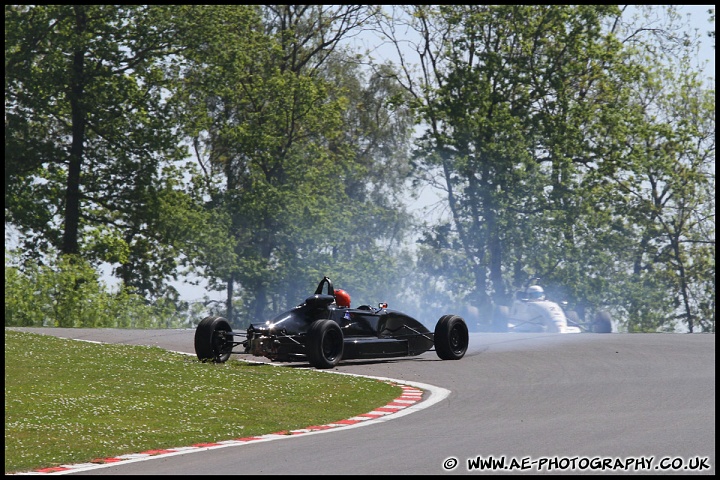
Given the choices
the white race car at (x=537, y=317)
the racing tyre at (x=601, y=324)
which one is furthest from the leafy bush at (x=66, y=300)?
the racing tyre at (x=601, y=324)

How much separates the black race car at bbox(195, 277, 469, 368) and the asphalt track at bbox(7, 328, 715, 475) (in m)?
0.32

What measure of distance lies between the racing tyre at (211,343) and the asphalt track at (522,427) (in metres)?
1.22

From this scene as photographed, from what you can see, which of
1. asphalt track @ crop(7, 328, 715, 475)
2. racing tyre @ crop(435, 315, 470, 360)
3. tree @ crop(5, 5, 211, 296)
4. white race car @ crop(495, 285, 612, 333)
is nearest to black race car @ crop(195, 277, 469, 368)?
racing tyre @ crop(435, 315, 470, 360)

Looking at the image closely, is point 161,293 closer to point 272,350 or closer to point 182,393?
point 272,350

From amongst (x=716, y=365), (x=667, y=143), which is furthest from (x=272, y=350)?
(x=667, y=143)

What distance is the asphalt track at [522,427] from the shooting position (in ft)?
28.0

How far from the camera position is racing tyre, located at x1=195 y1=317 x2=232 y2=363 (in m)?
18.5

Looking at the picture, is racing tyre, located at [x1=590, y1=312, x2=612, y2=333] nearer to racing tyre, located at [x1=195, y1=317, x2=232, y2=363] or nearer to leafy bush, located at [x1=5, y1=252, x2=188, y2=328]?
racing tyre, located at [x1=195, y1=317, x2=232, y2=363]

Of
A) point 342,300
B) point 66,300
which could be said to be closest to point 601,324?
point 342,300

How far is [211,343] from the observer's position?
60.8ft

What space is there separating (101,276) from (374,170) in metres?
21.4

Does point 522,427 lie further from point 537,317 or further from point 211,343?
point 537,317

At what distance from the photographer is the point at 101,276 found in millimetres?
42188

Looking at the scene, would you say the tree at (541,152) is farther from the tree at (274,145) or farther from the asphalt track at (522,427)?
the asphalt track at (522,427)
